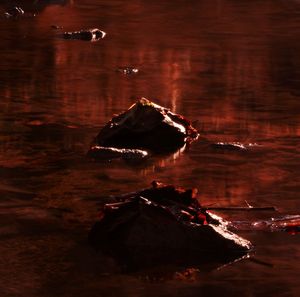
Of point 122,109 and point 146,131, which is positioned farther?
point 122,109

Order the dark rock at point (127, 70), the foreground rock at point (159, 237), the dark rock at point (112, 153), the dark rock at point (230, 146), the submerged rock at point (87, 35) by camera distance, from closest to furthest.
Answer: the foreground rock at point (159, 237) → the dark rock at point (112, 153) → the dark rock at point (230, 146) → the dark rock at point (127, 70) → the submerged rock at point (87, 35)

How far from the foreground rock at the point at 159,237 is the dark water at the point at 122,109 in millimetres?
116

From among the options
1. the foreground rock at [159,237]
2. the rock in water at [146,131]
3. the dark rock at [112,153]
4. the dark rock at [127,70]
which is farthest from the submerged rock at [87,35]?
the foreground rock at [159,237]

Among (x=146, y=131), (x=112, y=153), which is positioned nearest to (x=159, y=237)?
(x=112, y=153)

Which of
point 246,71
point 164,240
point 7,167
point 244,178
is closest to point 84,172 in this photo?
point 7,167

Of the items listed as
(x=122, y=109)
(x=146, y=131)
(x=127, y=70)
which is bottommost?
(x=146, y=131)

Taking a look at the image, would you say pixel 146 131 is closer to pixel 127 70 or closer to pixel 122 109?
pixel 122 109

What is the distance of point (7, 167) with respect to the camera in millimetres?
7195

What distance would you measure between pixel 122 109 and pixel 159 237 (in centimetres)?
383

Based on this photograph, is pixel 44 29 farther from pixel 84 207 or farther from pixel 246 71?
pixel 84 207

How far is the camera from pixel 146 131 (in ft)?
27.0

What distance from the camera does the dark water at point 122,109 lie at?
5188 mm

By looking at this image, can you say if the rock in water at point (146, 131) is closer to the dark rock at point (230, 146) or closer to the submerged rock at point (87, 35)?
the dark rock at point (230, 146)

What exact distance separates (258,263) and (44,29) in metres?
10.1
